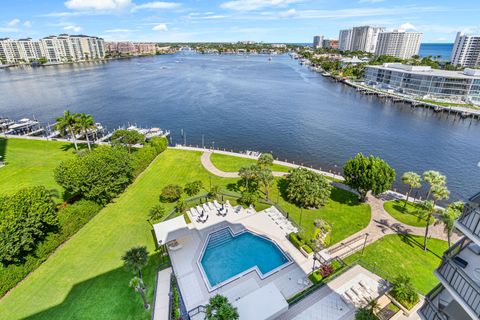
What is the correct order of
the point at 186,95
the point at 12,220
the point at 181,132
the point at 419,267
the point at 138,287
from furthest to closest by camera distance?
1. the point at 186,95
2. the point at 181,132
3. the point at 419,267
4. the point at 12,220
5. the point at 138,287

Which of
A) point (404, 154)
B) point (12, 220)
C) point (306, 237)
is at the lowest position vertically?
point (404, 154)

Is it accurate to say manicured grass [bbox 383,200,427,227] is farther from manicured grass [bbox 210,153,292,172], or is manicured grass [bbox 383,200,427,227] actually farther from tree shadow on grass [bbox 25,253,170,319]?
tree shadow on grass [bbox 25,253,170,319]

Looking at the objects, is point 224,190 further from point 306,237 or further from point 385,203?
point 385,203

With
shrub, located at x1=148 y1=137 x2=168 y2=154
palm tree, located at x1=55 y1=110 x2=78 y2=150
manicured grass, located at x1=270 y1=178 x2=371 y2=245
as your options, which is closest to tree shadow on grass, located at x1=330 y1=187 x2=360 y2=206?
manicured grass, located at x1=270 y1=178 x2=371 y2=245

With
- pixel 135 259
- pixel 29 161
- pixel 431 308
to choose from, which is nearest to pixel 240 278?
pixel 135 259

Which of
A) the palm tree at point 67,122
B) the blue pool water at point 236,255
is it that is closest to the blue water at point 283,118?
the palm tree at point 67,122

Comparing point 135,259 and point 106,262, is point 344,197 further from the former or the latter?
point 106,262

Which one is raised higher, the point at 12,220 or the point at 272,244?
the point at 12,220

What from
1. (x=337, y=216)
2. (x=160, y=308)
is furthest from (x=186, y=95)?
(x=160, y=308)

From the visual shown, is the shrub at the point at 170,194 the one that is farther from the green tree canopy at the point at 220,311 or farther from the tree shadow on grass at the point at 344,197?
the tree shadow on grass at the point at 344,197
